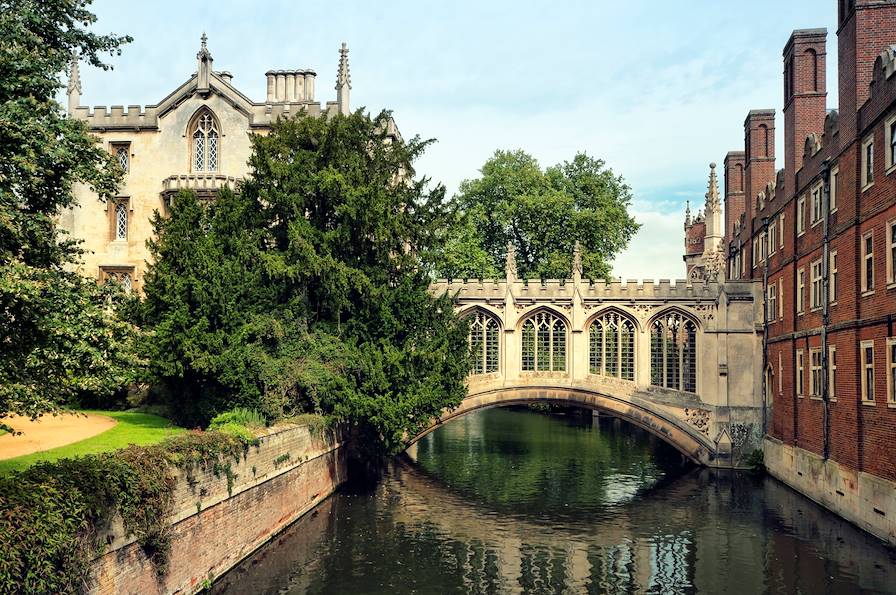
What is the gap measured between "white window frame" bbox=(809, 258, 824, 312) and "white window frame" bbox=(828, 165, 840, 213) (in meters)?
1.77

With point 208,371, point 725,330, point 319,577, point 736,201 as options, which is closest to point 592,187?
point 736,201

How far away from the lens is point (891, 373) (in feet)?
58.2

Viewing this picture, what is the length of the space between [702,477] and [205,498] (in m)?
19.3

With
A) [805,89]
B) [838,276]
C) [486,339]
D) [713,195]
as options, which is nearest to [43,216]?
[838,276]

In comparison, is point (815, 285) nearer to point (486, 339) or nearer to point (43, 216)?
point (486, 339)

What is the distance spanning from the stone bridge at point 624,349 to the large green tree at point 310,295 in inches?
222

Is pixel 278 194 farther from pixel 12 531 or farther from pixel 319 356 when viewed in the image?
pixel 12 531

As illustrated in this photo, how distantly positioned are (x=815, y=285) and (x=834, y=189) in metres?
3.08

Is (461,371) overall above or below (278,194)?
below

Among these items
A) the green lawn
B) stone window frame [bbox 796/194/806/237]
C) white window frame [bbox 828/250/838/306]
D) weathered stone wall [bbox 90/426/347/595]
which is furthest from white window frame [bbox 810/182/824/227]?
the green lawn

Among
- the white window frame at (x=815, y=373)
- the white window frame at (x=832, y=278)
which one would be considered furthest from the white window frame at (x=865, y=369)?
the white window frame at (x=815, y=373)

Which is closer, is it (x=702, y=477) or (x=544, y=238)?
(x=702, y=477)

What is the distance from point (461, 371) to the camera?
2450 centimetres

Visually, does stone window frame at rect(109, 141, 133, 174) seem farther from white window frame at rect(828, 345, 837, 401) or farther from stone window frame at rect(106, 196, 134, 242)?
white window frame at rect(828, 345, 837, 401)
